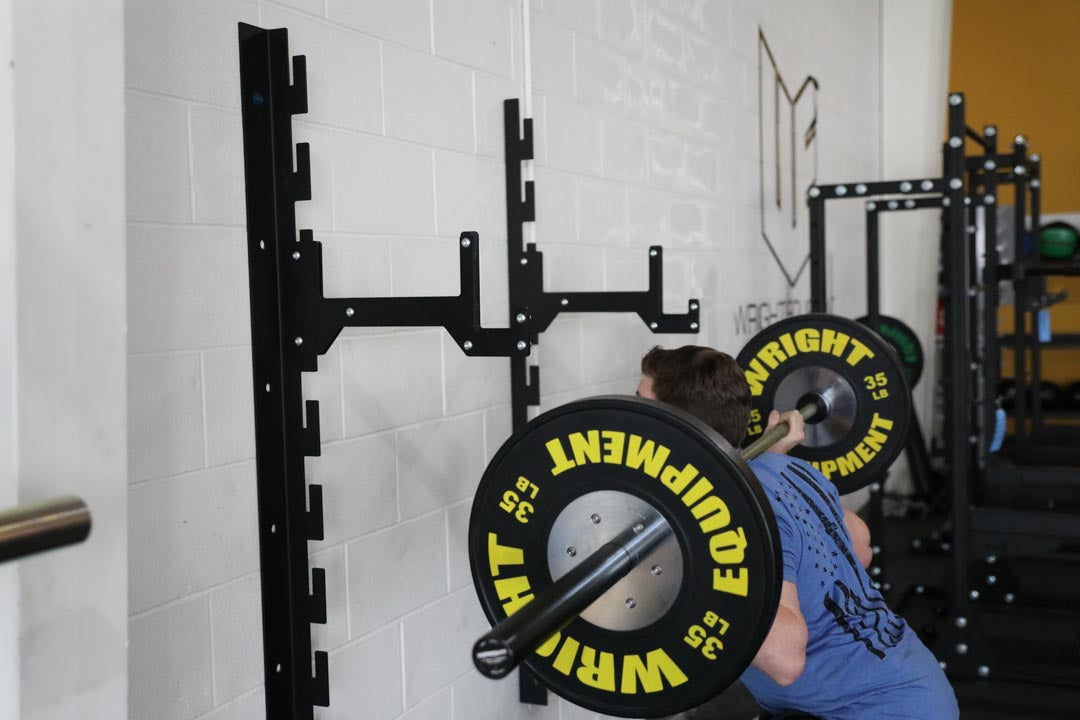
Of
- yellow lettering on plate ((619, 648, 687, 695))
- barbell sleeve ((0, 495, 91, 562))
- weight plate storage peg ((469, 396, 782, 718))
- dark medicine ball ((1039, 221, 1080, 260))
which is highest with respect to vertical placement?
dark medicine ball ((1039, 221, 1080, 260))

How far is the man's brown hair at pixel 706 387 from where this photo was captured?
167cm

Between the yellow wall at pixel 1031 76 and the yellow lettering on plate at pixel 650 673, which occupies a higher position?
the yellow wall at pixel 1031 76

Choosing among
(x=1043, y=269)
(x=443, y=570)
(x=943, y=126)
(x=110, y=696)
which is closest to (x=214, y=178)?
(x=110, y=696)

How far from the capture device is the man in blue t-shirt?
1.58 meters

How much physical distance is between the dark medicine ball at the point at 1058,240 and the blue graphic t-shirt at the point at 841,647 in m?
4.77

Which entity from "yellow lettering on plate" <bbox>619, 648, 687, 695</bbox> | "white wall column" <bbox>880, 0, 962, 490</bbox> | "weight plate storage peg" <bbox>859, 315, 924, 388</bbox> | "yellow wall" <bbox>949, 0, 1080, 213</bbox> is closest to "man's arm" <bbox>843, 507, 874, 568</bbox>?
"yellow lettering on plate" <bbox>619, 648, 687, 695</bbox>

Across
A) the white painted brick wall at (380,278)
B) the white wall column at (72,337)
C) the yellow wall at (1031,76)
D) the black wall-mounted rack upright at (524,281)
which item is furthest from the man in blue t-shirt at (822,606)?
the yellow wall at (1031,76)

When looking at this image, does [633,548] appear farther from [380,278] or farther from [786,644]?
[380,278]

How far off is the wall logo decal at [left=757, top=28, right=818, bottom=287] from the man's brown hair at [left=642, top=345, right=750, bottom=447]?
75.8 inches

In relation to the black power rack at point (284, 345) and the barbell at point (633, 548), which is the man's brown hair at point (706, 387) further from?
the barbell at point (633, 548)

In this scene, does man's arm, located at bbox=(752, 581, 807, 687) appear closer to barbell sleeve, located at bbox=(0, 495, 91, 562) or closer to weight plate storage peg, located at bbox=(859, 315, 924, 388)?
barbell sleeve, located at bbox=(0, 495, 91, 562)

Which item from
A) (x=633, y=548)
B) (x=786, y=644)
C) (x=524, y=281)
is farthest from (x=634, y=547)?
(x=524, y=281)

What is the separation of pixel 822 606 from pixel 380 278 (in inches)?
32.5

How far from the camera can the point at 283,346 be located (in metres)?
1.31
